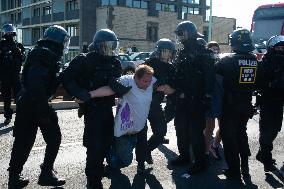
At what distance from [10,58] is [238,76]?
4959 mm

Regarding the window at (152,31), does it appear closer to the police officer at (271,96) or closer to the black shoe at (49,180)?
the police officer at (271,96)

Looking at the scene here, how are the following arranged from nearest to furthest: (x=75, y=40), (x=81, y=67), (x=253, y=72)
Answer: (x=81, y=67)
(x=253, y=72)
(x=75, y=40)

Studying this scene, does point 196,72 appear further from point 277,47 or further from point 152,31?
point 152,31

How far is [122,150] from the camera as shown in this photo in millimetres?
4629

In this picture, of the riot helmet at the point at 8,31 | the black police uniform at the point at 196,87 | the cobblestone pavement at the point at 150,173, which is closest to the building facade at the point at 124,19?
the riot helmet at the point at 8,31

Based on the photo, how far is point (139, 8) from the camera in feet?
143

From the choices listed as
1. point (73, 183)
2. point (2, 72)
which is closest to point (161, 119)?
point (73, 183)

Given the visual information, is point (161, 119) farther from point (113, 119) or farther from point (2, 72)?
point (2, 72)

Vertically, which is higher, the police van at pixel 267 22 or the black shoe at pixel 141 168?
the police van at pixel 267 22

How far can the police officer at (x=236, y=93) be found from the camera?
15.6ft

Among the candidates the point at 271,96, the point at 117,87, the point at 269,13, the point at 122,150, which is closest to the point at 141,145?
the point at 122,150

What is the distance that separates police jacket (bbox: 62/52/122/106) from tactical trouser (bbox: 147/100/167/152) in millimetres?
1319

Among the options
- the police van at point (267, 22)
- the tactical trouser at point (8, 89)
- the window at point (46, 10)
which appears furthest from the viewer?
the window at point (46, 10)

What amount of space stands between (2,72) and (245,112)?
521 centimetres
